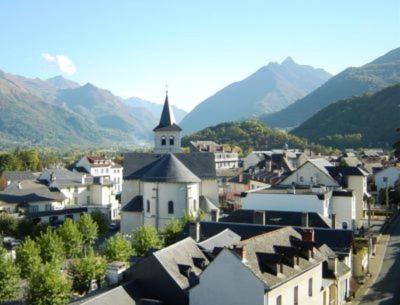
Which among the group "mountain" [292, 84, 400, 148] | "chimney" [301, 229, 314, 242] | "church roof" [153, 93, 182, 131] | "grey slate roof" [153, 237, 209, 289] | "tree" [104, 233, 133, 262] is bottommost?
"tree" [104, 233, 133, 262]

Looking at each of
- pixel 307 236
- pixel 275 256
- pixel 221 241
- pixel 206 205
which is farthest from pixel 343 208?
pixel 275 256

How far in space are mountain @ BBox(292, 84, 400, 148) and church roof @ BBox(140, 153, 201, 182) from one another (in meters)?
123

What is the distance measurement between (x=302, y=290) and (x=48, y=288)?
52.5 feet

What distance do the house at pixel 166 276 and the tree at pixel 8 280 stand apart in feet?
39.6

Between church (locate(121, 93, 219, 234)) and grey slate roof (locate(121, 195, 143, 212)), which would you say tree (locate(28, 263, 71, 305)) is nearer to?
church (locate(121, 93, 219, 234))

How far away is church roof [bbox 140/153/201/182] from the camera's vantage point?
2267 inches

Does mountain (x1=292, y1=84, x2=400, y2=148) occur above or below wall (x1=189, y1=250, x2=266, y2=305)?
above

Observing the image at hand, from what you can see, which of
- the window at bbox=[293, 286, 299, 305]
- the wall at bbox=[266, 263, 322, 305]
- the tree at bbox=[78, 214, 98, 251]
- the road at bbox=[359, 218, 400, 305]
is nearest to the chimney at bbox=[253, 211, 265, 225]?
the road at bbox=[359, 218, 400, 305]

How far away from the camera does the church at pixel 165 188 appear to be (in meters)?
57.8

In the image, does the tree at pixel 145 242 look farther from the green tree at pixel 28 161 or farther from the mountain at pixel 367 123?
the mountain at pixel 367 123

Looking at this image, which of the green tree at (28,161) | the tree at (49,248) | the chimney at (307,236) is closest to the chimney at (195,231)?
the chimney at (307,236)

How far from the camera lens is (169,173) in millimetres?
57875

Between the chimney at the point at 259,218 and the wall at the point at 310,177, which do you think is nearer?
the chimney at the point at 259,218

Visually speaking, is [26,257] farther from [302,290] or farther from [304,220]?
[302,290]
